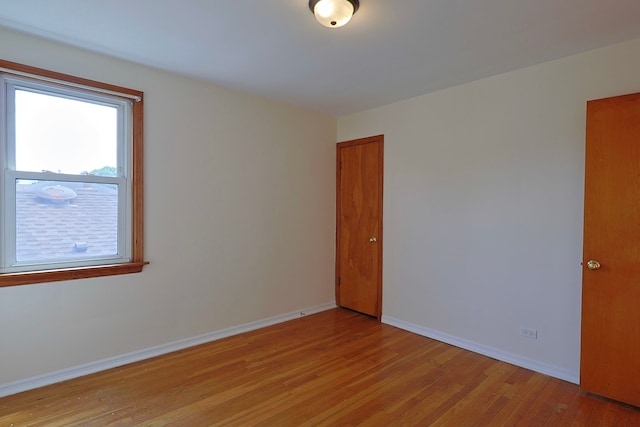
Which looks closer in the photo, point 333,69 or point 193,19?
point 193,19

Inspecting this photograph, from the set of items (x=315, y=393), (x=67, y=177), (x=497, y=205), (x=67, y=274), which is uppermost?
(x=67, y=177)

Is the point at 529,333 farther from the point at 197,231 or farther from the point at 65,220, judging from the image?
the point at 65,220

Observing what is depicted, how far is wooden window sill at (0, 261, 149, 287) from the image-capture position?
2.33 metres

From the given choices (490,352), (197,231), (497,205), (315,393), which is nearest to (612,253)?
(497,205)

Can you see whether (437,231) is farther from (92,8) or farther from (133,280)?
(92,8)

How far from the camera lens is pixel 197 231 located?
3.23 m

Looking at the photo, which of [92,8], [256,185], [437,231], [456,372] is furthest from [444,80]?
[92,8]

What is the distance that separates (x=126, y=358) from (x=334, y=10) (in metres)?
3.08

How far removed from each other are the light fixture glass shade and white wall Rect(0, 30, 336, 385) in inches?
41.1

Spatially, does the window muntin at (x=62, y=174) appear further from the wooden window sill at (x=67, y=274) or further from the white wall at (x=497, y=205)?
the white wall at (x=497, y=205)

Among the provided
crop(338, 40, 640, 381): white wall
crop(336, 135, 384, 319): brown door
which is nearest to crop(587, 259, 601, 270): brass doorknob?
crop(338, 40, 640, 381): white wall

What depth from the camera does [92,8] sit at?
204 centimetres

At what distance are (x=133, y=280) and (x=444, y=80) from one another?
11.0 feet

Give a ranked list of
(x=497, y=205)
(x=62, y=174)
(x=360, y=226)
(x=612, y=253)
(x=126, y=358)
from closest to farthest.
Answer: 1. (x=612, y=253)
2. (x=62, y=174)
3. (x=126, y=358)
4. (x=497, y=205)
5. (x=360, y=226)
